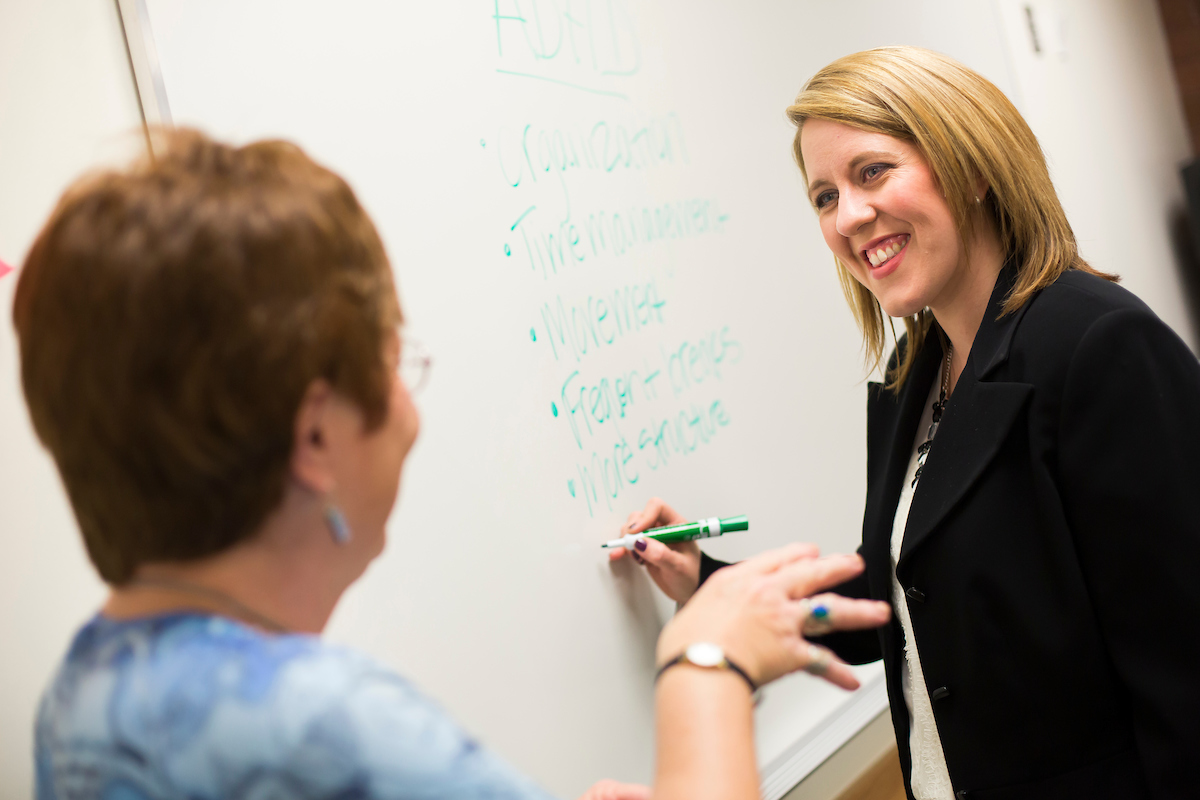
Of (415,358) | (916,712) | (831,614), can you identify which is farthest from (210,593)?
(916,712)

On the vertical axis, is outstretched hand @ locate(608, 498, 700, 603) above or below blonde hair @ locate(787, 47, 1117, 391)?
below

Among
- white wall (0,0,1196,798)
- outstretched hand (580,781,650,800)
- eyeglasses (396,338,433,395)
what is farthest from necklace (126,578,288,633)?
outstretched hand (580,781,650,800)

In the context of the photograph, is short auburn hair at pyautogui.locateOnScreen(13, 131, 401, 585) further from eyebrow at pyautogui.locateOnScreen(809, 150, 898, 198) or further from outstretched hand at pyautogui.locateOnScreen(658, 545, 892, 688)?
eyebrow at pyautogui.locateOnScreen(809, 150, 898, 198)

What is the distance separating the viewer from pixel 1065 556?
0.92 meters

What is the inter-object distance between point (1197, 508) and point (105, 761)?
958 mm

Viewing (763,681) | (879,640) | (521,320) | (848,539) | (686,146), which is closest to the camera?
(763,681)

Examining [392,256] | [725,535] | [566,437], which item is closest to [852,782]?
[725,535]

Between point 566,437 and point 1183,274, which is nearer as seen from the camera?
point 566,437

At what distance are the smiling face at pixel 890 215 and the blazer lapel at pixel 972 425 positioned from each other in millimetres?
77

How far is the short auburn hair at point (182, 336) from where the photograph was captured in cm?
44

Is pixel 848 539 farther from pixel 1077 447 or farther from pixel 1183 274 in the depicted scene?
pixel 1183 274

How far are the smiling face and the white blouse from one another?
0.20 meters

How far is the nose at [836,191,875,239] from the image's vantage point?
3.57 ft

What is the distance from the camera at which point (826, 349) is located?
1.62 meters
